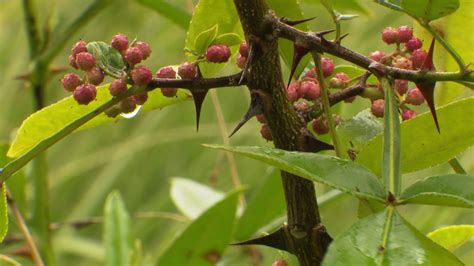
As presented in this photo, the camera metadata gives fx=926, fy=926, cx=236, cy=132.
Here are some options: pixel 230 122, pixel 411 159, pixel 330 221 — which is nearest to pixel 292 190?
pixel 411 159

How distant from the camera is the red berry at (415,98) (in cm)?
51

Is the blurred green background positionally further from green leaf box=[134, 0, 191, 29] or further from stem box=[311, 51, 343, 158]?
stem box=[311, 51, 343, 158]

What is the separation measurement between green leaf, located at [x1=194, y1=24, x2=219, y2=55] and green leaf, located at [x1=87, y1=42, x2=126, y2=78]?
0.15ft

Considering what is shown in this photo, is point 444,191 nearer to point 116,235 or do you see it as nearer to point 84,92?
point 84,92

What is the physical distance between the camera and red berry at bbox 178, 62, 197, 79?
1.49ft

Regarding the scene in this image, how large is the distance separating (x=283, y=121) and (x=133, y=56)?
0.08 meters

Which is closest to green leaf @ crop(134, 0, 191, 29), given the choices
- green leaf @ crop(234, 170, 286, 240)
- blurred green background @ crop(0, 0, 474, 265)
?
green leaf @ crop(234, 170, 286, 240)

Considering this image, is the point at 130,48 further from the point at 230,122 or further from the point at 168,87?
the point at 230,122

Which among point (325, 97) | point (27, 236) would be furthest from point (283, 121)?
point (27, 236)

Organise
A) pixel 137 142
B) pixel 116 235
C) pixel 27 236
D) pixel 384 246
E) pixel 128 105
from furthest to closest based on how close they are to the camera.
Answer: pixel 137 142
pixel 116 235
pixel 27 236
pixel 128 105
pixel 384 246

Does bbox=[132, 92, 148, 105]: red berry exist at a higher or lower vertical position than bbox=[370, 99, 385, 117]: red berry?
higher

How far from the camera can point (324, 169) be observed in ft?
1.24

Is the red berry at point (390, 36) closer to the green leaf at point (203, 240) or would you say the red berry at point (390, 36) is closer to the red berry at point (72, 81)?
the red berry at point (72, 81)

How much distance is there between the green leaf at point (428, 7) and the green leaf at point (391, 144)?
48mm
